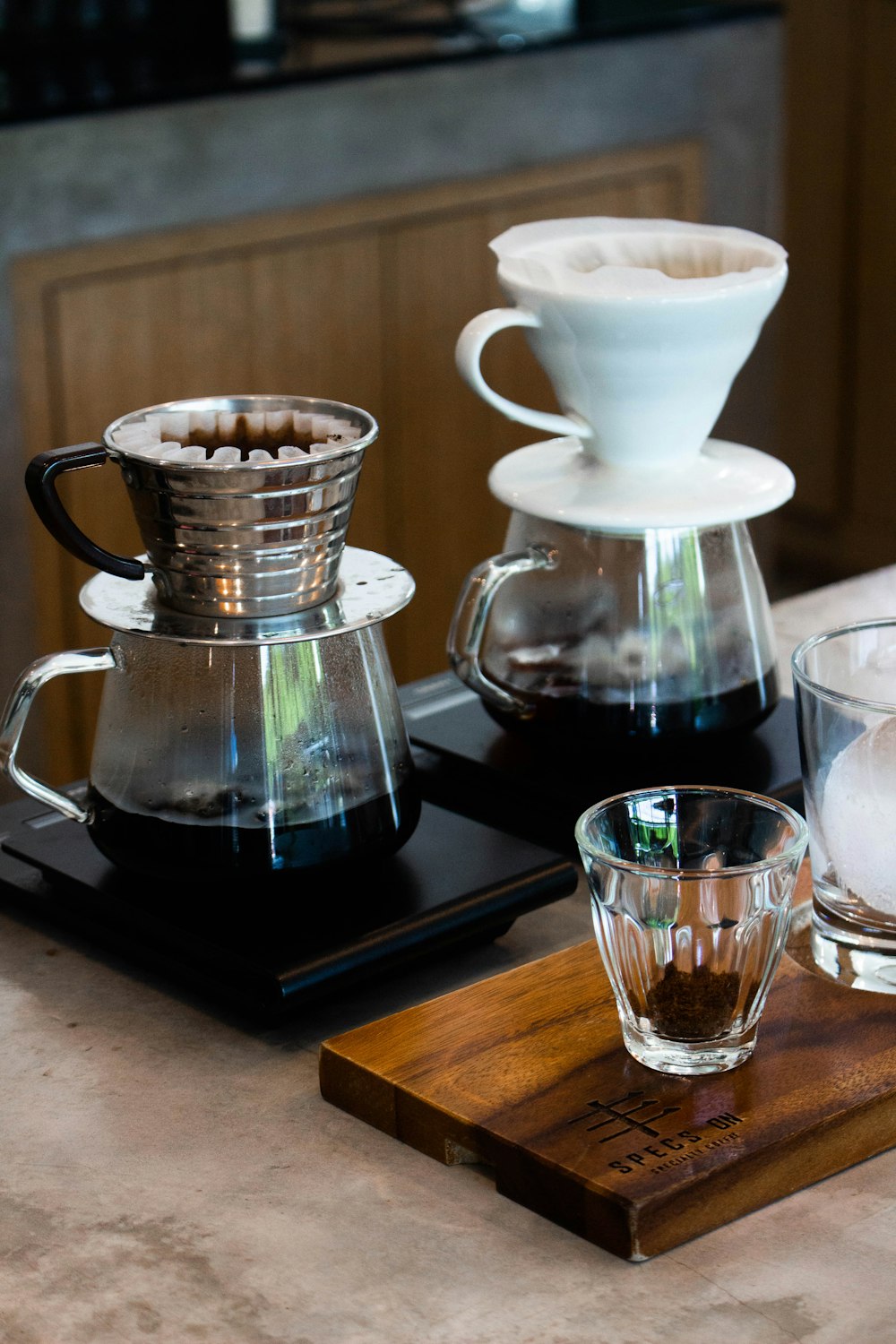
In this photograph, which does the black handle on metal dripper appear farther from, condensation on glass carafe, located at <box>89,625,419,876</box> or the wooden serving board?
the wooden serving board

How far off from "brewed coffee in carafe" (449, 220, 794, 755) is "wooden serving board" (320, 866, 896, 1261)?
175 millimetres

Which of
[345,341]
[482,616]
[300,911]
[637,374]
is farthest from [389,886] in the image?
[345,341]

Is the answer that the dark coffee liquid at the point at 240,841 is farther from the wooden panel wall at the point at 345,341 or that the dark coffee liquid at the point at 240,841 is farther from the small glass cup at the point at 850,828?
the wooden panel wall at the point at 345,341

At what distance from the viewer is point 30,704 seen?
724 mm

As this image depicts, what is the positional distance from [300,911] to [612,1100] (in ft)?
0.56

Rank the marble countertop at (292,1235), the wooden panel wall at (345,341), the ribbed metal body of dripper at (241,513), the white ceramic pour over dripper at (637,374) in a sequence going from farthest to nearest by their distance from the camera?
1. the wooden panel wall at (345,341)
2. the white ceramic pour over dripper at (637,374)
3. the ribbed metal body of dripper at (241,513)
4. the marble countertop at (292,1235)

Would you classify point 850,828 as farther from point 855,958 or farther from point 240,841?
point 240,841

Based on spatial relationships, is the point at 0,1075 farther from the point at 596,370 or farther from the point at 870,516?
the point at 870,516

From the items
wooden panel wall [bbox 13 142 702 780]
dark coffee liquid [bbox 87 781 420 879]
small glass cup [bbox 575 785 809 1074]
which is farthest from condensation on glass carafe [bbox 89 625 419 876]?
wooden panel wall [bbox 13 142 702 780]

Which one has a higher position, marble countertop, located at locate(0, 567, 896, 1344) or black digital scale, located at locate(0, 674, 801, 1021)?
black digital scale, located at locate(0, 674, 801, 1021)

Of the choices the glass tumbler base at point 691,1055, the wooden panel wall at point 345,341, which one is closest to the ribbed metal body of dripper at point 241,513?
the glass tumbler base at point 691,1055

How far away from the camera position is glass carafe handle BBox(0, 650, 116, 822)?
714 mm

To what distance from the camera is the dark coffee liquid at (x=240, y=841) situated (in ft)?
2.32

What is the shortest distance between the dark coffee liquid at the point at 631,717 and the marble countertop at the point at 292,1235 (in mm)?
198
